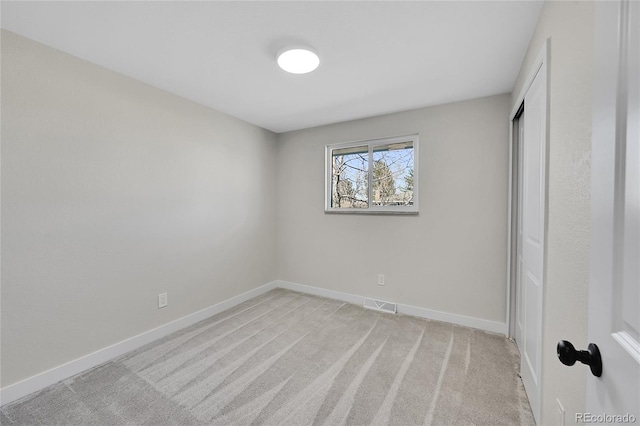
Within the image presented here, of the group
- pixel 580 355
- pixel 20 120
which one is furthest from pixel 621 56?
pixel 20 120

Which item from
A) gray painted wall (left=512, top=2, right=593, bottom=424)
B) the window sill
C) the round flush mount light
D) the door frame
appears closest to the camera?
gray painted wall (left=512, top=2, right=593, bottom=424)

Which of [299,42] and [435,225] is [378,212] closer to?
[435,225]

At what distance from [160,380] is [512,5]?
326cm

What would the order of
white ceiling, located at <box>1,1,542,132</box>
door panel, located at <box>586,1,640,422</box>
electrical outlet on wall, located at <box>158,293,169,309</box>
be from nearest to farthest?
door panel, located at <box>586,1,640,422</box>
white ceiling, located at <box>1,1,542,132</box>
electrical outlet on wall, located at <box>158,293,169,309</box>

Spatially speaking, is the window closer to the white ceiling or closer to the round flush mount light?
the white ceiling

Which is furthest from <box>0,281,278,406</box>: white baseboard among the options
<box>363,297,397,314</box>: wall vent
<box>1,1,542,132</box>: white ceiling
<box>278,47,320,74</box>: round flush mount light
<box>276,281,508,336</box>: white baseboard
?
<box>278,47,320,74</box>: round flush mount light

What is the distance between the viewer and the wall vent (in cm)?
303

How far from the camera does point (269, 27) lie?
1604 mm

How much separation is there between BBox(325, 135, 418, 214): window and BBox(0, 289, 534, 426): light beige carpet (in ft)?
4.65

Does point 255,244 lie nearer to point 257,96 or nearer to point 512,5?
point 257,96

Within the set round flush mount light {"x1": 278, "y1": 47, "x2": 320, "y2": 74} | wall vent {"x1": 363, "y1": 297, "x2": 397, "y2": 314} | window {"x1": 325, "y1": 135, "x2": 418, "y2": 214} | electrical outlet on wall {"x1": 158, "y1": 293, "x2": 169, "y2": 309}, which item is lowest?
wall vent {"x1": 363, "y1": 297, "x2": 397, "y2": 314}

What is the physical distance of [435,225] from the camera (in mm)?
2830

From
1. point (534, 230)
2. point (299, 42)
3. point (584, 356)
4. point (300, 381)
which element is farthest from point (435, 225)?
point (584, 356)

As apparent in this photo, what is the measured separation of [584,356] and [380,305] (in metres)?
2.66
